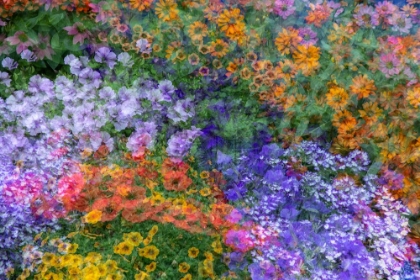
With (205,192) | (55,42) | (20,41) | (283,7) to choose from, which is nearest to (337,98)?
(283,7)

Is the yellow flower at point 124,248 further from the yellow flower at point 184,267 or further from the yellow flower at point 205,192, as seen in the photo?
the yellow flower at point 205,192

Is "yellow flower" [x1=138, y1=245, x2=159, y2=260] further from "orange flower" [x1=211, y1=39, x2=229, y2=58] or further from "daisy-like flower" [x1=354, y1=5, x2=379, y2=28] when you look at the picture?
"daisy-like flower" [x1=354, y1=5, x2=379, y2=28]

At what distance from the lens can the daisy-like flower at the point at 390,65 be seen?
3645mm

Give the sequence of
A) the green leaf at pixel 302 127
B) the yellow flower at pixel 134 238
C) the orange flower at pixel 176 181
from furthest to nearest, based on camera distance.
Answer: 1. the green leaf at pixel 302 127
2. the orange flower at pixel 176 181
3. the yellow flower at pixel 134 238

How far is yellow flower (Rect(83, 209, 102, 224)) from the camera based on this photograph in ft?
9.01

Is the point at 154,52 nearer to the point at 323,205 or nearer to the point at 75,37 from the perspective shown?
the point at 75,37

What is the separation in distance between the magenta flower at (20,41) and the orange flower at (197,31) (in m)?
1.07

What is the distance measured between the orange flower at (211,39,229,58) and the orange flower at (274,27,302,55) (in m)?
0.31

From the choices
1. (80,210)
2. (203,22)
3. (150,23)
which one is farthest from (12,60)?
(80,210)

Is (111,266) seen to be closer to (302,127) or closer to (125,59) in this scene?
(302,127)

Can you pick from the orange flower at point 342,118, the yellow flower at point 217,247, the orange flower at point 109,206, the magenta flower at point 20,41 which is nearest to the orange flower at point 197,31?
the orange flower at point 342,118

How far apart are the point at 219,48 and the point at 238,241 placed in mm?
1498

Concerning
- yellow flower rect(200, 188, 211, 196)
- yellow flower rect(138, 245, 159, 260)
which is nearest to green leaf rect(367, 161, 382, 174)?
yellow flower rect(200, 188, 211, 196)

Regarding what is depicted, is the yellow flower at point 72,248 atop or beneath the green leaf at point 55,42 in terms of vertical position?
beneath
